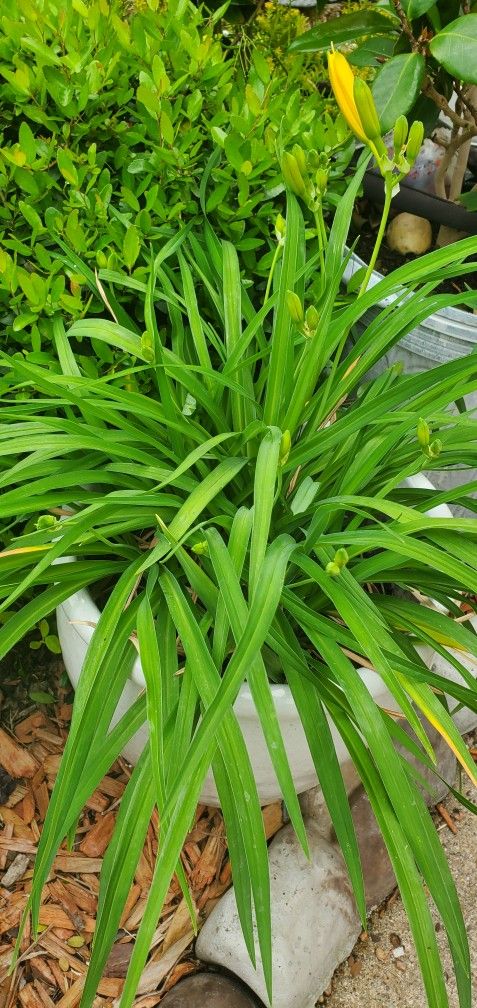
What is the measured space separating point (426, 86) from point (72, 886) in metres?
1.26

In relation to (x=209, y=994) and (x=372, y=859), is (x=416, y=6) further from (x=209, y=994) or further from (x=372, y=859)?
(x=209, y=994)

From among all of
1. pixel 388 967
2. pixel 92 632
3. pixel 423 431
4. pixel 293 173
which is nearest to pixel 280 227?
pixel 293 173

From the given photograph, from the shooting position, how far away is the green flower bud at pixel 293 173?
0.78 metres

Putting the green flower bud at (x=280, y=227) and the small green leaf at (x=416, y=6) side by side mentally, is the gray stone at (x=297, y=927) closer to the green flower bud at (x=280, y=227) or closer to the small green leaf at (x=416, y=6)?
the green flower bud at (x=280, y=227)

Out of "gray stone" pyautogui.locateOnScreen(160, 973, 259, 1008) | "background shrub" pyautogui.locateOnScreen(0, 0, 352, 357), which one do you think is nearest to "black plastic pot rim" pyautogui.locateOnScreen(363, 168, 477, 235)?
"background shrub" pyautogui.locateOnScreen(0, 0, 352, 357)

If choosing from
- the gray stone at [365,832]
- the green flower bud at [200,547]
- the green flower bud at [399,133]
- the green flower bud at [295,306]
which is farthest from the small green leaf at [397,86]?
the gray stone at [365,832]

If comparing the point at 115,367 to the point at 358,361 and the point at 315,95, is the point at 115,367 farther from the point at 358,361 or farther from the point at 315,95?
the point at 315,95

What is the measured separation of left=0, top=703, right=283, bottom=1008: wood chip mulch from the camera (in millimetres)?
1106

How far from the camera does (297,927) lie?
1100mm

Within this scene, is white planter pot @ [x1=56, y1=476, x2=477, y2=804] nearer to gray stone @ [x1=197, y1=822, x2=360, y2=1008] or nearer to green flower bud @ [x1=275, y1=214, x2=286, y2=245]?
gray stone @ [x1=197, y1=822, x2=360, y2=1008]

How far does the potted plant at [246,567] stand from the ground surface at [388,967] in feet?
1.42

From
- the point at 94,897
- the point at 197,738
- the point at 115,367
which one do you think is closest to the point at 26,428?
the point at 115,367

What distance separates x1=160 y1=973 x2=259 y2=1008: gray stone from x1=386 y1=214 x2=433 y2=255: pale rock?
47.6 inches

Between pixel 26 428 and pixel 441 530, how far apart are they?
47cm
